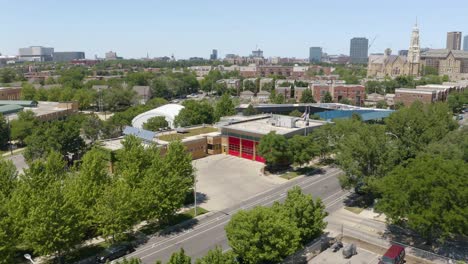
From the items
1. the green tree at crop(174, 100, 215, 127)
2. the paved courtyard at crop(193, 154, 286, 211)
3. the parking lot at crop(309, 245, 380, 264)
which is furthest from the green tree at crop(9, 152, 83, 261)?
the green tree at crop(174, 100, 215, 127)

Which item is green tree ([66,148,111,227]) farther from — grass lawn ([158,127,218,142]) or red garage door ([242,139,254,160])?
red garage door ([242,139,254,160])

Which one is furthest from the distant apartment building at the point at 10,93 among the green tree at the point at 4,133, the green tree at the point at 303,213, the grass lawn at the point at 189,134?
the green tree at the point at 303,213

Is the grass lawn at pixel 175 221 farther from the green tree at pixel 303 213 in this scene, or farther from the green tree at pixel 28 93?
the green tree at pixel 28 93

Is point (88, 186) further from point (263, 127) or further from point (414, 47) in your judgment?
point (414, 47)

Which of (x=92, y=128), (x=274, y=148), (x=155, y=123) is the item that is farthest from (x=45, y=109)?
(x=274, y=148)

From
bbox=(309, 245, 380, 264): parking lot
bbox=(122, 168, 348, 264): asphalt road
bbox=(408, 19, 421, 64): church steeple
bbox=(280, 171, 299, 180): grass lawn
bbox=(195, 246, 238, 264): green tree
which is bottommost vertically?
bbox=(309, 245, 380, 264): parking lot
